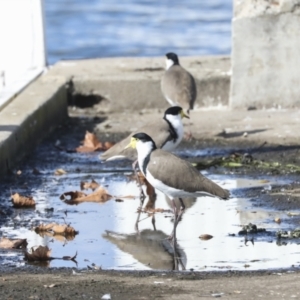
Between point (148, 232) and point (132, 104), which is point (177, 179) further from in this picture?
point (132, 104)

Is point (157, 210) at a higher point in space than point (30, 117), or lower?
lower

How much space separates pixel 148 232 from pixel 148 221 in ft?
1.17

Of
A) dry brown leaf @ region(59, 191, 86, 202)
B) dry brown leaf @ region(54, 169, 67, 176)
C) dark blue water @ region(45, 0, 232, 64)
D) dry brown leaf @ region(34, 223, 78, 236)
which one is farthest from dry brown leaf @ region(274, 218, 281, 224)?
dark blue water @ region(45, 0, 232, 64)

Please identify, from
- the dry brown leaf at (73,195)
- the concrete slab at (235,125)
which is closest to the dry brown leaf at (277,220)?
the dry brown leaf at (73,195)

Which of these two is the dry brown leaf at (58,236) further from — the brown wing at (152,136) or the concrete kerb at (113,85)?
the concrete kerb at (113,85)

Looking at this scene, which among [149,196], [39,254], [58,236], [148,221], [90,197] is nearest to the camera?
[39,254]

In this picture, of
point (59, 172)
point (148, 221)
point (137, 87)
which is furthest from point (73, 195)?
point (137, 87)

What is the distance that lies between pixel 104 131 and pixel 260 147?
2.05 metres

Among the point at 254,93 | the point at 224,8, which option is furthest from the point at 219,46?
the point at 254,93

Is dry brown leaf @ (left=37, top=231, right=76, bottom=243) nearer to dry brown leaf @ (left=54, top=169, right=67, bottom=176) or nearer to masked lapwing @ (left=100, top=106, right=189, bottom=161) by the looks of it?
masked lapwing @ (left=100, top=106, right=189, bottom=161)

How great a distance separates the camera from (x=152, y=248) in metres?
7.71

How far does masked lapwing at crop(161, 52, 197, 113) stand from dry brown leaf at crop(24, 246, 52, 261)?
5046mm

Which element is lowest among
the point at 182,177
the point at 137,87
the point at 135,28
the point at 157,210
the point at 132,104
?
the point at 135,28

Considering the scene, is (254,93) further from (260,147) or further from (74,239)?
(74,239)
